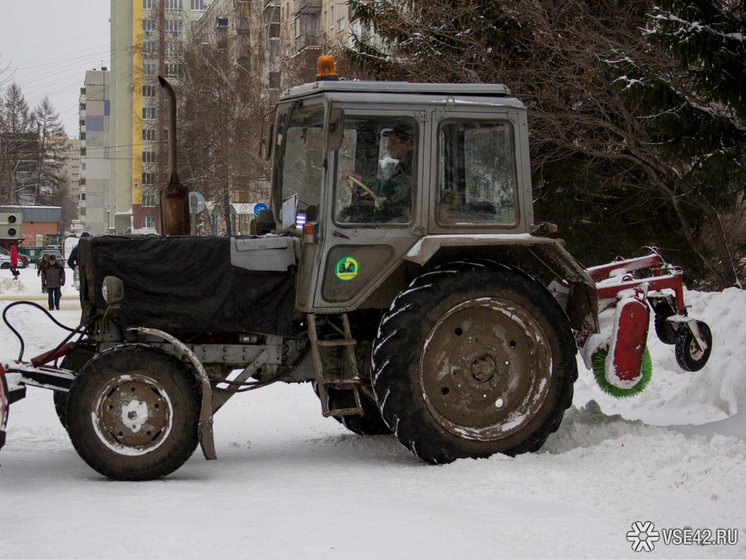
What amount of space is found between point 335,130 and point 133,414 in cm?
224

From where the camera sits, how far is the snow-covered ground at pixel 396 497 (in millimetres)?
3771

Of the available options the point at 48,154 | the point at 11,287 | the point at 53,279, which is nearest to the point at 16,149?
the point at 48,154

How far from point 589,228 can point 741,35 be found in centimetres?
847

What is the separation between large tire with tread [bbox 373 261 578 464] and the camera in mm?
5328

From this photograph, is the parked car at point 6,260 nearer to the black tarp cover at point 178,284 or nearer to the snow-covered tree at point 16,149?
the snow-covered tree at point 16,149

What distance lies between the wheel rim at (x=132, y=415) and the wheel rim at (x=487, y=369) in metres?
1.75

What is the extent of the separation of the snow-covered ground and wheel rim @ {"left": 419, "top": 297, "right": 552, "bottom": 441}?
327 millimetres

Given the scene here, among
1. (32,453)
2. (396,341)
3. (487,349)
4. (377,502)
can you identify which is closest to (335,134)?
(396,341)

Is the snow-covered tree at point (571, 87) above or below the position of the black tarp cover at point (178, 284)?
above

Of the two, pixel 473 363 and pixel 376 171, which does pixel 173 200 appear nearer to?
pixel 376 171

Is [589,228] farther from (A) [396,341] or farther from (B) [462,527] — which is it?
(B) [462,527]

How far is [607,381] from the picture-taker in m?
5.90

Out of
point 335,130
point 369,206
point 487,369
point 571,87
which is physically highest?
point 571,87

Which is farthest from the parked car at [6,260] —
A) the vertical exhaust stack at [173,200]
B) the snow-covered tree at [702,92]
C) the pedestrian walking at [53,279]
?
the vertical exhaust stack at [173,200]
